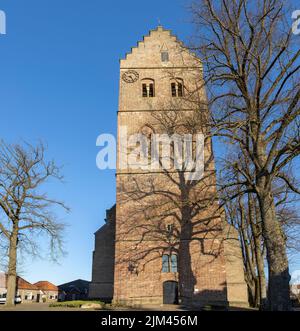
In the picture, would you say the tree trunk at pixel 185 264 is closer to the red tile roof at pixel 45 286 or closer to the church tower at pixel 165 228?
the church tower at pixel 165 228

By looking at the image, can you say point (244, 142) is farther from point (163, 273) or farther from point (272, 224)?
point (163, 273)

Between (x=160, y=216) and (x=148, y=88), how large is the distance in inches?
435

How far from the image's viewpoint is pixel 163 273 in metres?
22.5

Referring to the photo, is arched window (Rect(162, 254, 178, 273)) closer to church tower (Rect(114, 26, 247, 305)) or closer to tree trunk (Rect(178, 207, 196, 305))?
church tower (Rect(114, 26, 247, 305))

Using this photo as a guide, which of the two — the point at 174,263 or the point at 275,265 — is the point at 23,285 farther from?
the point at 275,265

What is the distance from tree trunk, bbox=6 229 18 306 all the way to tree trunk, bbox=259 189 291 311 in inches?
644

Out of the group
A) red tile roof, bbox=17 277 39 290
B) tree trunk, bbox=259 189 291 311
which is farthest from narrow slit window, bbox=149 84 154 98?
red tile roof, bbox=17 277 39 290

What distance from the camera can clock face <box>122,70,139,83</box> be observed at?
28.5 m

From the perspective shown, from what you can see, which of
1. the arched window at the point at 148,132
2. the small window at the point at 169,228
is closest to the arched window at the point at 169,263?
the small window at the point at 169,228

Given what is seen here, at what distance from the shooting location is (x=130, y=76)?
28766 millimetres

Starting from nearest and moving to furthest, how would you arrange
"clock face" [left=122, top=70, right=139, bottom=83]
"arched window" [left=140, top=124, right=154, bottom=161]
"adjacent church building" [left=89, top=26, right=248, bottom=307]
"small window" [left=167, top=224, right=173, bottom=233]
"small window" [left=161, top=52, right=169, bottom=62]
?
"adjacent church building" [left=89, top=26, right=248, bottom=307], "small window" [left=167, top=224, right=173, bottom=233], "arched window" [left=140, top=124, right=154, bottom=161], "clock face" [left=122, top=70, right=139, bottom=83], "small window" [left=161, top=52, right=169, bottom=62]
